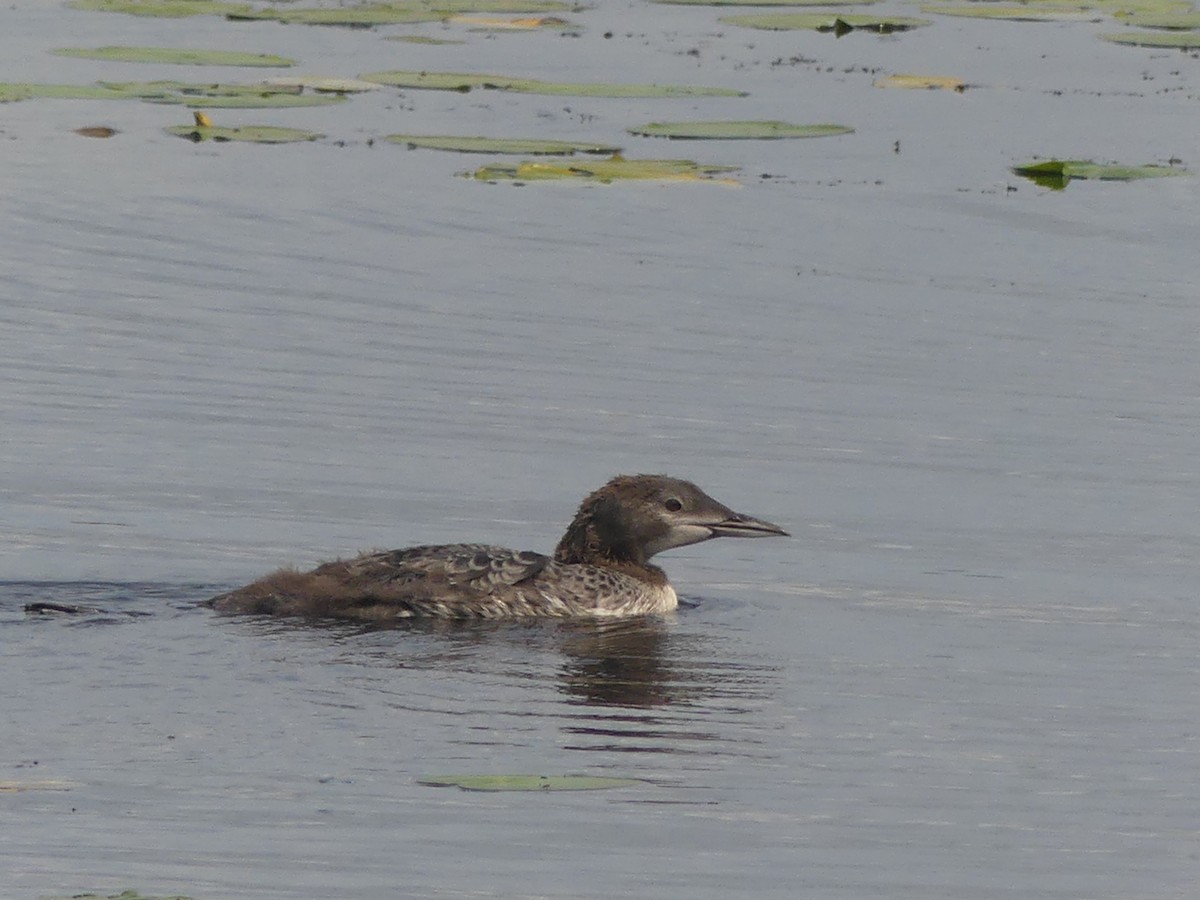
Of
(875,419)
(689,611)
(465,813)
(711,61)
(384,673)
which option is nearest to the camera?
(465,813)

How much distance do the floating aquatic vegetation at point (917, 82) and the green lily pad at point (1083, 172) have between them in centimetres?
273

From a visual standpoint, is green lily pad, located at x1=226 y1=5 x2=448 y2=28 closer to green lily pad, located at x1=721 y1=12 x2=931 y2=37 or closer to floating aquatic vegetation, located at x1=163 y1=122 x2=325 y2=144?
green lily pad, located at x1=721 y1=12 x2=931 y2=37

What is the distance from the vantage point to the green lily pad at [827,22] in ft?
80.7

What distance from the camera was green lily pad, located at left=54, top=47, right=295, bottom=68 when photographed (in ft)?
70.2

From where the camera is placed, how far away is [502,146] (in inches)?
752

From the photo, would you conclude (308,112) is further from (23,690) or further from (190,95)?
(23,690)

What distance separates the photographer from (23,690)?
9.31 metres

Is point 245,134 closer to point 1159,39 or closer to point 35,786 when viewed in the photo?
point 1159,39

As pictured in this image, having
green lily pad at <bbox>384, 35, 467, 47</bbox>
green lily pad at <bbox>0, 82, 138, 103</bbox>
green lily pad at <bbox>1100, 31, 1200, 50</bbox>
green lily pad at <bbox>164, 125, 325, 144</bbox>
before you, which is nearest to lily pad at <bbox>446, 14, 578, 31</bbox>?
green lily pad at <bbox>384, 35, 467, 47</bbox>

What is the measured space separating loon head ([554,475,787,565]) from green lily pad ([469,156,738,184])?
6.53 meters

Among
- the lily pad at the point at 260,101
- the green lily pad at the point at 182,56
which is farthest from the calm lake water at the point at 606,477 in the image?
the green lily pad at the point at 182,56

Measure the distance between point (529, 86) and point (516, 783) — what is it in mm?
13567

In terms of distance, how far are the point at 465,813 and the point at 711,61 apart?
16.2 meters

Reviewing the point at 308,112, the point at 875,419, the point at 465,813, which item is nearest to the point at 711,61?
the point at 308,112
